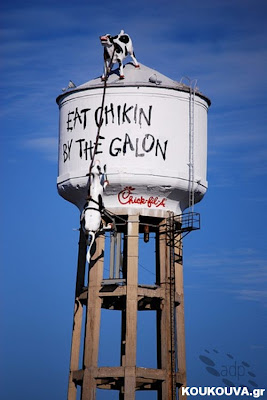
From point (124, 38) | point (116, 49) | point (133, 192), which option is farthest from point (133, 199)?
point (124, 38)

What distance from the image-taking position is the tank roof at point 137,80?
6278cm

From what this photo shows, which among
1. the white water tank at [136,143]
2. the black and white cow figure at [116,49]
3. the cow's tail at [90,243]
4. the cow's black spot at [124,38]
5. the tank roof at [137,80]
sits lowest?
the cow's tail at [90,243]

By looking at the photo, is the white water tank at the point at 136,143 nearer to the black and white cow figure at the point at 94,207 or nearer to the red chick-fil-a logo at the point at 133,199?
the red chick-fil-a logo at the point at 133,199

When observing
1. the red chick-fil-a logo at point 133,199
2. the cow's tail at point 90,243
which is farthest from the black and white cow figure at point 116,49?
the cow's tail at point 90,243

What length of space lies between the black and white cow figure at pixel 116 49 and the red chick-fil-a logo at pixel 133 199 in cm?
570

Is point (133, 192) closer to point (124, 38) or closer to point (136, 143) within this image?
point (136, 143)

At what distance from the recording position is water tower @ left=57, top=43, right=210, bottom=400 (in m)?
61.8

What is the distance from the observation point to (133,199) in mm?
62438

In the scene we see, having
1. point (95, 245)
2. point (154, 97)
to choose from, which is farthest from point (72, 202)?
point (154, 97)

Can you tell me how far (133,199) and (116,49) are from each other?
760cm

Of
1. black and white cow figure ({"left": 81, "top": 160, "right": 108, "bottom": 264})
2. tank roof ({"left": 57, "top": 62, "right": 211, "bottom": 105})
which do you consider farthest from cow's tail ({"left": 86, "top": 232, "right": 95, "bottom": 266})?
tank roof ({"left": 57, "top": 62, "right": 211, "bottom": 105})

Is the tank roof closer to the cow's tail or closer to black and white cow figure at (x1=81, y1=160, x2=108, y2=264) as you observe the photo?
black and white cow figure at (x1=81, y1=160, x2=108, y2=264)

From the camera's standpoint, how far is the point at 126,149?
6225 centimetres

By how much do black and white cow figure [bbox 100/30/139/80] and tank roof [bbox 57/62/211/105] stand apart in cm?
40
